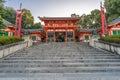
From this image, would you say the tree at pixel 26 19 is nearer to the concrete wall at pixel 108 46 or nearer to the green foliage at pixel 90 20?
the green foliage at pixel 90 20

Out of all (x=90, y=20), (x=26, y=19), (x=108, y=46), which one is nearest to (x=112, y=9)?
(x=90, y=20)

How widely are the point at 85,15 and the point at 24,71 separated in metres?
33.6

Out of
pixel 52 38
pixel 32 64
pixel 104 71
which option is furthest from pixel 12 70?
pixel 52 38

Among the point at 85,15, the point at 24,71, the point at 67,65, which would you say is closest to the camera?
the point at 24,71

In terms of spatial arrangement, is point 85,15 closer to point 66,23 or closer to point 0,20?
point 66,23

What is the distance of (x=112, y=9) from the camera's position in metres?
25.4

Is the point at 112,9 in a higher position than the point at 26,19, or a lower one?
higher

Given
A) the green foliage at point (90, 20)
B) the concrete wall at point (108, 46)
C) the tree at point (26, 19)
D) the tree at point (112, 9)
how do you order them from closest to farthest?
the concrete wall at point (108, 46)
the tree at point (112, 9)
the tree at point (26, 19)
the green foliage at point (90, 20)

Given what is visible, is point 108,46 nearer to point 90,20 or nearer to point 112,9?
point 112,9

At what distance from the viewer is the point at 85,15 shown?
3588cm

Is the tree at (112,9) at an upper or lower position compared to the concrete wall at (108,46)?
upper

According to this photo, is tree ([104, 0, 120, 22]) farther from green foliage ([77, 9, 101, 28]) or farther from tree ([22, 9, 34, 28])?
tree ([22, 9, 34, 28])

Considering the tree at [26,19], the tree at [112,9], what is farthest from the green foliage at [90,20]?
the tree at [26,19]

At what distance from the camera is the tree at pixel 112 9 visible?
24458 millimetres
